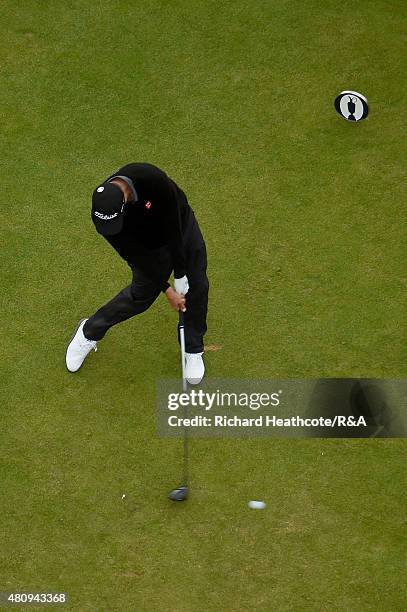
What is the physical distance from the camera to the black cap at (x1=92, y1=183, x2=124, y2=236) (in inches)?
258

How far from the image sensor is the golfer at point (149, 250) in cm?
671

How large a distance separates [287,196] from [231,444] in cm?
270

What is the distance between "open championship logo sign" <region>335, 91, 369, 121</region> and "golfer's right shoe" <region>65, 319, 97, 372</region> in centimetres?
353

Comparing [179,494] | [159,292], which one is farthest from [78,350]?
[179,494]

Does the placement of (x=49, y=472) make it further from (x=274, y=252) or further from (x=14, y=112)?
(x=14, y=112)

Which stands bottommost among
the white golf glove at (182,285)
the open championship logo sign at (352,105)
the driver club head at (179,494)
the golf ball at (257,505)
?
the golf ball at (257,505)

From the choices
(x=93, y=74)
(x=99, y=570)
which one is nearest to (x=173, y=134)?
(x=93, y=74)

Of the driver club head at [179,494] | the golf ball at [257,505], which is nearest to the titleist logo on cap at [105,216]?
the driver club head at [179,494]

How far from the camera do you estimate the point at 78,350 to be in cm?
823

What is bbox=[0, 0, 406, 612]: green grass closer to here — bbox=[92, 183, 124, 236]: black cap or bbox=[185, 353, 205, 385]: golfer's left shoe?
bbox=[185, 353, 205, 385]: golfer's left shoe

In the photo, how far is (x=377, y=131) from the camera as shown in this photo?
380 inches

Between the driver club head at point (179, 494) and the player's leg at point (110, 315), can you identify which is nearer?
the driver club head at point (179, 494)

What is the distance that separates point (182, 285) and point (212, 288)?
51.4 inches

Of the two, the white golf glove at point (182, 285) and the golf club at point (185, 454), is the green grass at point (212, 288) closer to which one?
the golf club at point (185, 454)
